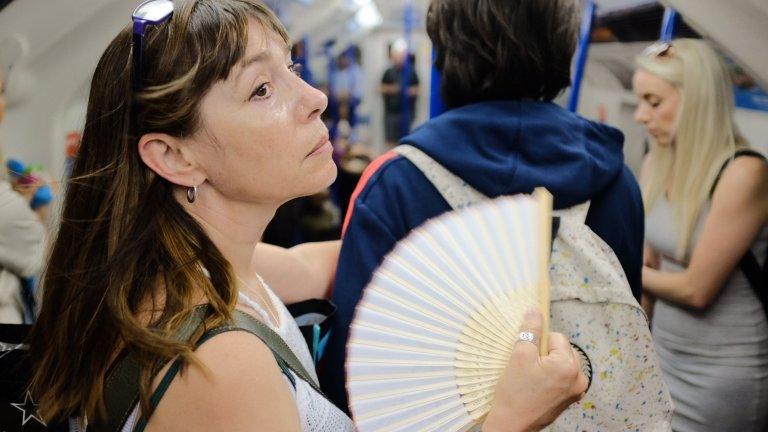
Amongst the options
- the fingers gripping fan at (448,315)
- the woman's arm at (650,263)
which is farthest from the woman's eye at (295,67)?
the woman's arm at (650,263)

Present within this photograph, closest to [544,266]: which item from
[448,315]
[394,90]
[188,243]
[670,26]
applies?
[448,315]

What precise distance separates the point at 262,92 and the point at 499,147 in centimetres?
42

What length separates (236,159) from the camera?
90 cm

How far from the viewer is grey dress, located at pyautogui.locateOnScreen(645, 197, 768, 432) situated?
1646 mm

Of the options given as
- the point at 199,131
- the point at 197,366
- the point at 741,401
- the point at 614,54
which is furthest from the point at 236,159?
the point at 614,54

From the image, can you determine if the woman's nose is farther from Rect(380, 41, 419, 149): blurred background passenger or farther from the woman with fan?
Rect(380, 41, 419, 149): blurred background passenger

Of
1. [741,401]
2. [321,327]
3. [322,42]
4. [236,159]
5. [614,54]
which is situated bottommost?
[322,42]

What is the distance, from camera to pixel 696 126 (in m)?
1.76

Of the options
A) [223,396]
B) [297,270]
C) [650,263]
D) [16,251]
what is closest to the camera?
[223,396]

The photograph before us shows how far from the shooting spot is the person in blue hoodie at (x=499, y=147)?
1.07 metres

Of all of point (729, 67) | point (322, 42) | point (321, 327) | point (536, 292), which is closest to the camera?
point (536, 292)

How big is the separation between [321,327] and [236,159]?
370 millimetres

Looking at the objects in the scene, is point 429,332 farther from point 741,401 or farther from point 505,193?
point 741,401

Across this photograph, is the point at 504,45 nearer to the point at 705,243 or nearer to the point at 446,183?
the point at 446,183
